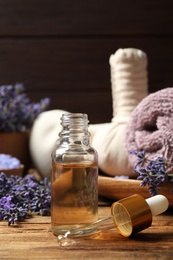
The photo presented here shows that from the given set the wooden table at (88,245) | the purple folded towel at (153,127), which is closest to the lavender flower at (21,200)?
the wooden table at (88,245)

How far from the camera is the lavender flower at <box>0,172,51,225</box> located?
676 mm

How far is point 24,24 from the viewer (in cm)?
154

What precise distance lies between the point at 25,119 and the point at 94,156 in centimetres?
62

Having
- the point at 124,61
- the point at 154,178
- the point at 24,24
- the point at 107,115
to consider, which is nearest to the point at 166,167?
the point at 154,178

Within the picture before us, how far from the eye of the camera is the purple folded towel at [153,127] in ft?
2.27

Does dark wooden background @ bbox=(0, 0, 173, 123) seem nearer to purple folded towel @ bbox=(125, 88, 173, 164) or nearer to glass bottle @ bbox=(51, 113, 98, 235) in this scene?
purple folded towel @ bbox=(125, 88, 173, 164)

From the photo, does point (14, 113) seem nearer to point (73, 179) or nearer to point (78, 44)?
point (78, 44)

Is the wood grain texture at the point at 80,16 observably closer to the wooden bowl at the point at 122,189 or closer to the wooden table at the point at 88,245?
the wooden bowl at the point at 122,189

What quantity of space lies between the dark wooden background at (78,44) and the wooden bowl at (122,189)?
82cm

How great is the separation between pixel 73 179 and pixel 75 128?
0.22 feet

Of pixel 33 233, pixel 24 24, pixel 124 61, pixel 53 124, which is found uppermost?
pixel 24 24

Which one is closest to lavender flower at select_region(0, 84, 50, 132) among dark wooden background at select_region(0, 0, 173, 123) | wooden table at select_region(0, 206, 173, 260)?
dark wooden background at select_region(0, 0, 173, 123)

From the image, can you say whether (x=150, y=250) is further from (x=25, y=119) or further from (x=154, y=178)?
(x=25, y=119)

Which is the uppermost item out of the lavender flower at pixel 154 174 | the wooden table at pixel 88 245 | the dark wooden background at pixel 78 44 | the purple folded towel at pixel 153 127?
the dark wooden background at pixel 78 44
